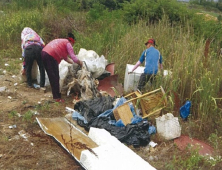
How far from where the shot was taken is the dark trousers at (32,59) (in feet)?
20.0

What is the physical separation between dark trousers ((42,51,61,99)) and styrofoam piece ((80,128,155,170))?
85.1 inches

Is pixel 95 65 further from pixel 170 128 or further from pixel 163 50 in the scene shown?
pixel 170 128

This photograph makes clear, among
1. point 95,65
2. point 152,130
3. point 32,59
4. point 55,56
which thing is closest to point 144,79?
point 95,65

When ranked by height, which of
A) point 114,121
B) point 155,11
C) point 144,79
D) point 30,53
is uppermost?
point 155,11

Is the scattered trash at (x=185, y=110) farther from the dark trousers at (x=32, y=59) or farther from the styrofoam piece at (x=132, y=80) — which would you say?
the dark trousers at (x=32, y=59)

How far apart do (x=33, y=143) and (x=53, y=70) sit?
6.20ft

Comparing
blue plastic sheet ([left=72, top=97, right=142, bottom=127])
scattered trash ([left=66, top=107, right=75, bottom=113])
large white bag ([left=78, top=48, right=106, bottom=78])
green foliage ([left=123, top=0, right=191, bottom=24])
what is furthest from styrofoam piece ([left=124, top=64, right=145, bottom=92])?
green foliage ([left=123, top=0, right=191, bottom=24])

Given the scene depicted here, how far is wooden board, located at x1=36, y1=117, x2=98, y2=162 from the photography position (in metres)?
3.85

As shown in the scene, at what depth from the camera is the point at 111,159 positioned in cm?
351

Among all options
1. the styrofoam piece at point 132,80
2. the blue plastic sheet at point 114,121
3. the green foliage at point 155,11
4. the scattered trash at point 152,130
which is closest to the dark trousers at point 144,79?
the styrofoam piece at point 132,80

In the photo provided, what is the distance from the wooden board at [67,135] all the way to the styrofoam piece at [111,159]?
0.20m

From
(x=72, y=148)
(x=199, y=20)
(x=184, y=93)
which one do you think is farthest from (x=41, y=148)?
(x=199, y=20)

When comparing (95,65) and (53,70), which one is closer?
(53,70)

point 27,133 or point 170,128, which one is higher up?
point 170,128
